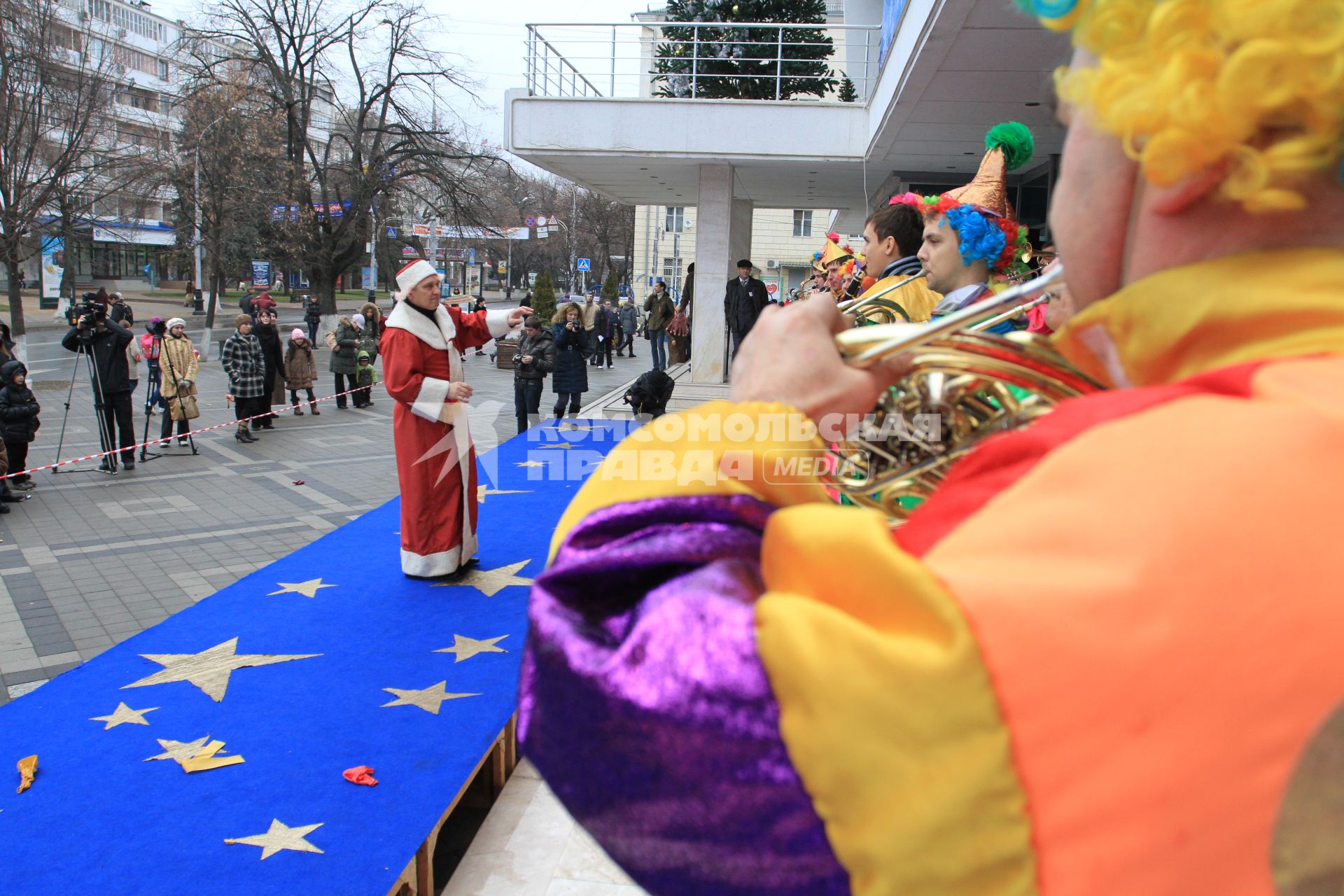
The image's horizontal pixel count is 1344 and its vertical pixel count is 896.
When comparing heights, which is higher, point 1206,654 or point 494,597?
point 1206,654

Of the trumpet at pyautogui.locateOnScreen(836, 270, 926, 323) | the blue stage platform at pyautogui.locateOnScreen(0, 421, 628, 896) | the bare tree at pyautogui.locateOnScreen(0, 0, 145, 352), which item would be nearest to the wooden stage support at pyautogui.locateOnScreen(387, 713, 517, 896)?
the blue stage platform at pyautogui.locateOnScreen(0, 421, 628, 896)

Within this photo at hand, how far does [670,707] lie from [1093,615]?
0.27 m

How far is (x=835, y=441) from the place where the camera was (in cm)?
111

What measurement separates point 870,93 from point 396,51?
18.4 meters

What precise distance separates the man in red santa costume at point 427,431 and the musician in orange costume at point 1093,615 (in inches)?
185

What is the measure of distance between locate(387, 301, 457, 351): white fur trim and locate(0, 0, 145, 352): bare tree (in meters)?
12.7

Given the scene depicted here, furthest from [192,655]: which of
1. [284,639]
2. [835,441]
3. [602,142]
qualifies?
[602,142]

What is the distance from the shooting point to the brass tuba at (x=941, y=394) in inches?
36.2

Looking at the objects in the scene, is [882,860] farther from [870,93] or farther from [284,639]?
[870,93]

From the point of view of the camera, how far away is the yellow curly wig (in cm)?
64

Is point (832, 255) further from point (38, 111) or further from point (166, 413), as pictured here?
point (38, 111)

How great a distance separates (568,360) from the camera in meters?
11.9

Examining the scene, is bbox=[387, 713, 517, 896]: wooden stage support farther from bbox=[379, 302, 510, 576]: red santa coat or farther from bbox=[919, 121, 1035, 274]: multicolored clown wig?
bbox=[919, 121, 1035, 274]: multicolored clown wig

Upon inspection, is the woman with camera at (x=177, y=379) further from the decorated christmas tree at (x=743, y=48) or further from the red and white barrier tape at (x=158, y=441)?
the decorated christmas tree at (x=743, y=48)
